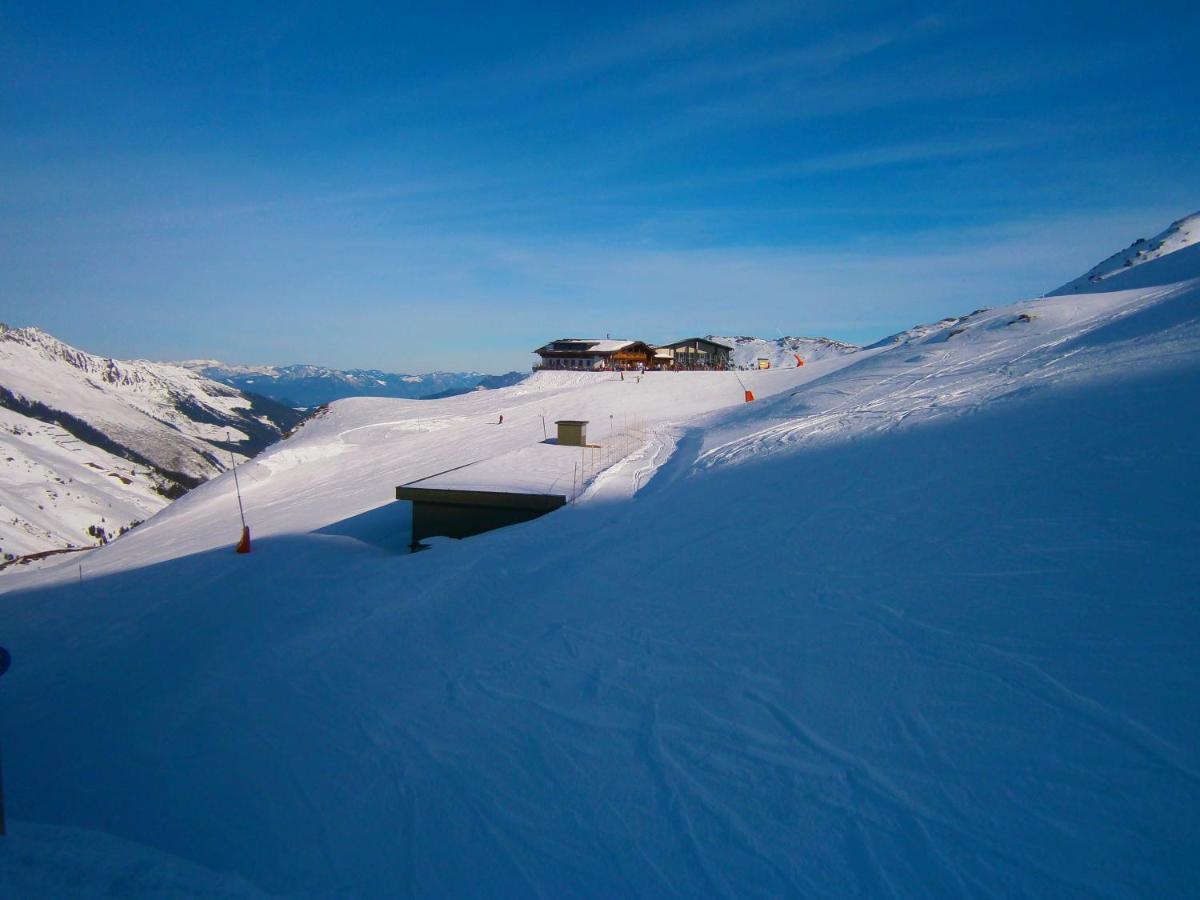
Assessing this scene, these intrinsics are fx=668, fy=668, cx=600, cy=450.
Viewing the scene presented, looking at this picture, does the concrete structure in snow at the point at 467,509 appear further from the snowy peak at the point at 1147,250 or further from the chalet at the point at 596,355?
the chalet at the point at 596,355

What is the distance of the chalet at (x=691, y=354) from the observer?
70688 mm

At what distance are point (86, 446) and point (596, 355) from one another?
86499 mm

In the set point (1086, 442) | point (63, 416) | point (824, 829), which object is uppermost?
point (63, 416)

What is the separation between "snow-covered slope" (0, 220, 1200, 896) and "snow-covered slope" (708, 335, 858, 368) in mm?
71934

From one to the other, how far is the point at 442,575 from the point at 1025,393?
10715 millimetres

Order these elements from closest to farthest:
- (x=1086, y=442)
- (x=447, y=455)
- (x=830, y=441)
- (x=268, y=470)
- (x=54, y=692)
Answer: (x=54, y=692) → (x=1086, y=442) → (x=830, y=441) → (x=447, y=455) → (x=268, y=470)

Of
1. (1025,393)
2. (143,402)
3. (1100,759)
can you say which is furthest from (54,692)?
(143,402)

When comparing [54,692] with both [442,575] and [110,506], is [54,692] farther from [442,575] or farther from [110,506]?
[110,506]

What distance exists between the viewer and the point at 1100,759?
376 cm

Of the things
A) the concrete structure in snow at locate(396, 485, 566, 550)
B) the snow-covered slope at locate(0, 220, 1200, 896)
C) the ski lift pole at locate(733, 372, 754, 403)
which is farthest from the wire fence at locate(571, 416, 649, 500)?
the ski lift pole at locate(733, 372, 754, 403)

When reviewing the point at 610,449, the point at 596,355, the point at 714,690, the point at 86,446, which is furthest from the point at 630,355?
the point at 86,446

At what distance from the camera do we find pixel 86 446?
10262 centimetres

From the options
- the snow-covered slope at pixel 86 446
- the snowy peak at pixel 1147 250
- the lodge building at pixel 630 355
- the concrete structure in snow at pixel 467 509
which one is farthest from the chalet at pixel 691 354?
the concrete structure in snow at pixel 467 509

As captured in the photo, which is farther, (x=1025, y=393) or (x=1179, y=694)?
(x=1025, y=393)
